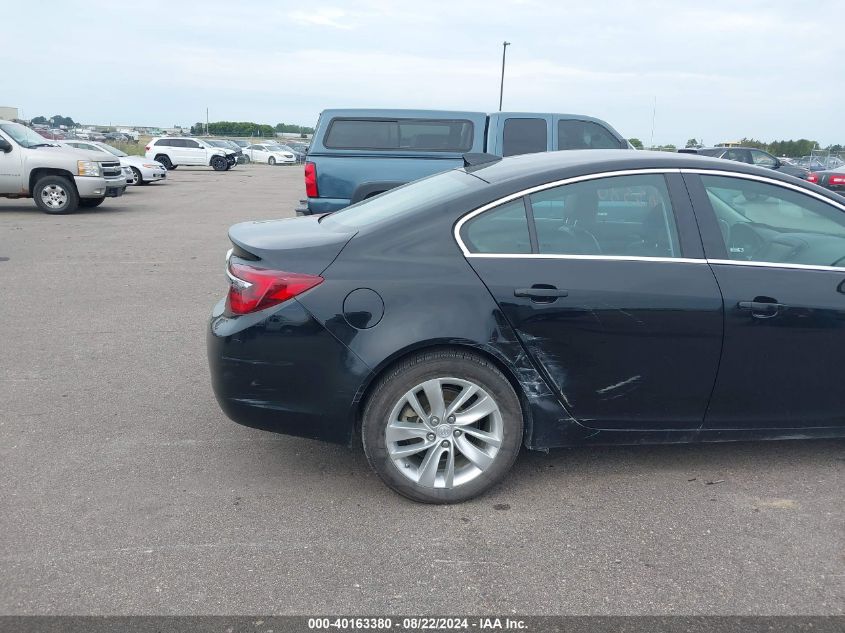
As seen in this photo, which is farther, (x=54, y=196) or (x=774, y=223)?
(x=54, y=196)

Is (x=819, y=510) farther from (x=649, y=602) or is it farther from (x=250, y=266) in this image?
(x=250, y=266)

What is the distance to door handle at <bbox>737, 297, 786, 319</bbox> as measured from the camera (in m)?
3.73

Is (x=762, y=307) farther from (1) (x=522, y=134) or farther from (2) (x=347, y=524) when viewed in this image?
(1) (x=522, y=134)

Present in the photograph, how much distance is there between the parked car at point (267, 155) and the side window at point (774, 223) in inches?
2038

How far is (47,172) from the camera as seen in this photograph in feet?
51.4

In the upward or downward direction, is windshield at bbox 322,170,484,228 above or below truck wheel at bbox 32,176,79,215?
above

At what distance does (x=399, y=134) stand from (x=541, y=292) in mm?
7536

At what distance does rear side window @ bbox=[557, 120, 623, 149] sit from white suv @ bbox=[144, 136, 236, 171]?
104ft

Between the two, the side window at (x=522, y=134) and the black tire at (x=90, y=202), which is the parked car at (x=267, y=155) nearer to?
the black tire at (x=90, y=202)

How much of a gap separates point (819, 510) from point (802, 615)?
3.09 ft

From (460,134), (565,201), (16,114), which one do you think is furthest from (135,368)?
(16,114)

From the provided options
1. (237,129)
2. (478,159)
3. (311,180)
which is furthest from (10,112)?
(478,159)

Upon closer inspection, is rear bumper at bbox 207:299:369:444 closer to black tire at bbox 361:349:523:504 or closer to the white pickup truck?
black tire at bbox 361:349:523:504

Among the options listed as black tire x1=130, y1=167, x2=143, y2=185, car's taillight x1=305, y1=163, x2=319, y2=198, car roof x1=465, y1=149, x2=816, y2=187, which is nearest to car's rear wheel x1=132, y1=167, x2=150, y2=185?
black tire x1=130, y1=167, x2=143, y2=185
